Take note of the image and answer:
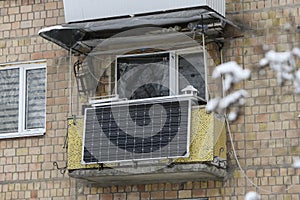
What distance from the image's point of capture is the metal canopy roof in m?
10.5

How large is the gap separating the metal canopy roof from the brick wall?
38 cm

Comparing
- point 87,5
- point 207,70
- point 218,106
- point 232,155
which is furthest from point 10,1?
point 218,106

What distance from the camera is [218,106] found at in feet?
15.4

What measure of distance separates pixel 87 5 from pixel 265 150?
105 inches

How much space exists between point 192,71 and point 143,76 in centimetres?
67

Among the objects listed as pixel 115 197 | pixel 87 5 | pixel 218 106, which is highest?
pixel 87 5

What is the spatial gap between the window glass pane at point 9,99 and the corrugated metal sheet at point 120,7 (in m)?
1.59

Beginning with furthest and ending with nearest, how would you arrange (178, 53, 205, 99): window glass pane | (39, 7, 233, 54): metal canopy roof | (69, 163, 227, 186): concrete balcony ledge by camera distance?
(178, 53, 205, 99): window glass pane < (39, 7, 233, 54): metal canopy roof < (69, 163, 227, 186): concrete balcony ledge

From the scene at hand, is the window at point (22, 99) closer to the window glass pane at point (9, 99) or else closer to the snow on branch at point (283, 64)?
the window glass pane at point (9, 99)

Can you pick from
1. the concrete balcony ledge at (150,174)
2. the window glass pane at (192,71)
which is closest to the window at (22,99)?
the concrete balcony ledge at (150,174)

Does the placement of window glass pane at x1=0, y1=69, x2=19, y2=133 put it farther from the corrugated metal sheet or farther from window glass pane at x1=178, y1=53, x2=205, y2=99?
window glass pane at x1=178, y1=53, x2=205, y2=99

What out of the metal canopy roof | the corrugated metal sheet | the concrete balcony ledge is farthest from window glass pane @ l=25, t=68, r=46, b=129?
the corrugated metal sheet

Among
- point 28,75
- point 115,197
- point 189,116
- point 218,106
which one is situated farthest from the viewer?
point 28,75

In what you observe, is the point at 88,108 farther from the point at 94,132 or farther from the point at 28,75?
the point at 28,75
